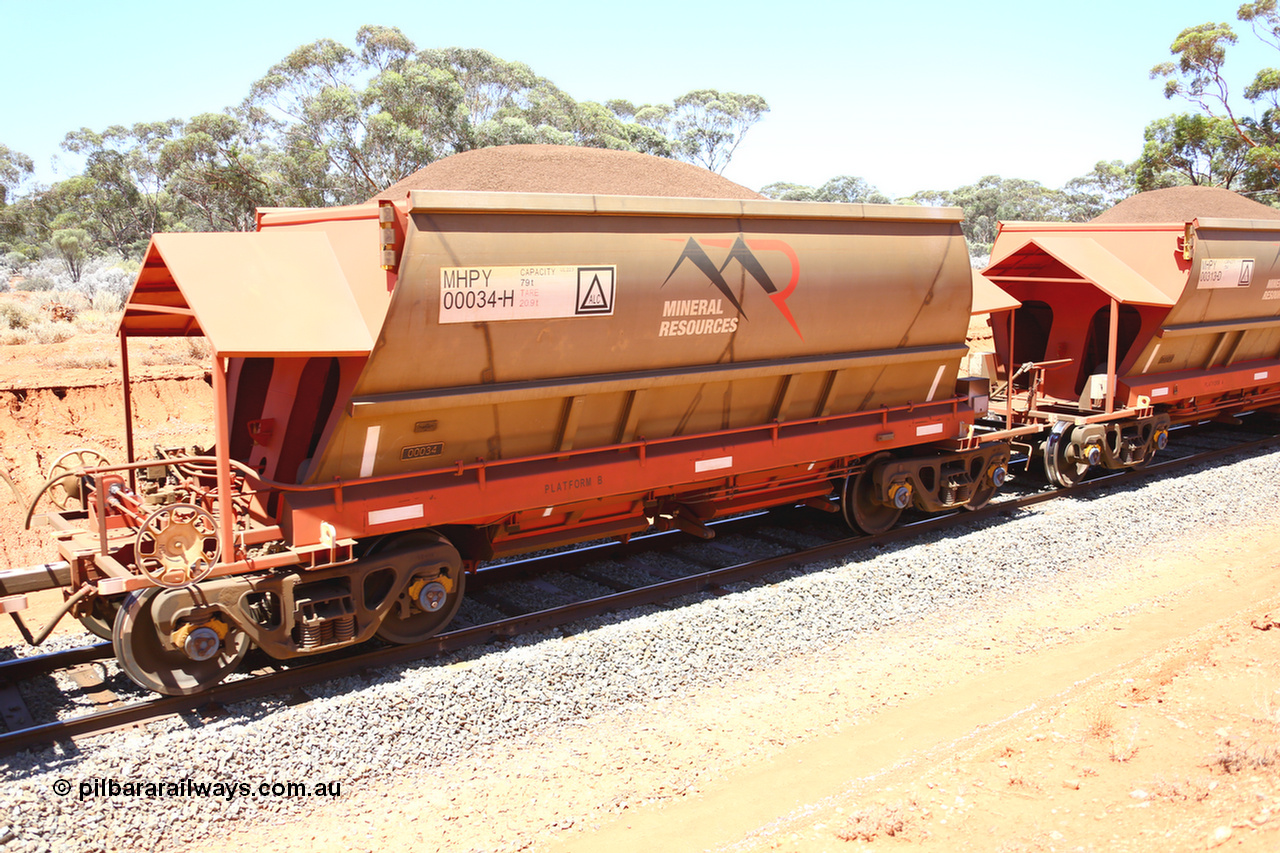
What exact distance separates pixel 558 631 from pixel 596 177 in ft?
69.9

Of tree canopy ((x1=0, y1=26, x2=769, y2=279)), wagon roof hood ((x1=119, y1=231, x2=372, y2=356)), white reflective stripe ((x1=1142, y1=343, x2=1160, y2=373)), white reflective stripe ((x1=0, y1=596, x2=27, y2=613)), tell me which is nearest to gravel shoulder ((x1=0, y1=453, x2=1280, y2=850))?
white reflective stripe ((x1=0, y1=596, x2=27, y2=613))

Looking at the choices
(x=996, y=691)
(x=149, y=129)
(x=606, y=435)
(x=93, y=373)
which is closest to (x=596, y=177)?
(x=93, y=373)

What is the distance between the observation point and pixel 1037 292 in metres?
14.3

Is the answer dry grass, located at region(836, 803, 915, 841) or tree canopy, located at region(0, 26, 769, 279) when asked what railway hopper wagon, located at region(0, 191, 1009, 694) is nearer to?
dry grass, located at region(836, 803, 915, 841)

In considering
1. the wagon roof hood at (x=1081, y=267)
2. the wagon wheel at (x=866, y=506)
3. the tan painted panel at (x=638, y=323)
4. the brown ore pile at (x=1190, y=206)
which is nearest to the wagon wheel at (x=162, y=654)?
the tan painted panel at (x=638, y=323)

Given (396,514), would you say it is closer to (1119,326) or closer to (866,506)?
(866,506)

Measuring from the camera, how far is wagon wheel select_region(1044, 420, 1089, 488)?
42.1 feet

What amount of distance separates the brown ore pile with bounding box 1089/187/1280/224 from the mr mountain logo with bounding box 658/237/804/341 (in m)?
38.6

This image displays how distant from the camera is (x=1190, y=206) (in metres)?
41.6

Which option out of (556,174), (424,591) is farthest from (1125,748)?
(556,174)

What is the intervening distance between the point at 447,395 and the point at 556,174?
2101cm

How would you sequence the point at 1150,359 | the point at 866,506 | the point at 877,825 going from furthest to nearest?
the point at 1150,359
the point at 866,506
the point at 877,825

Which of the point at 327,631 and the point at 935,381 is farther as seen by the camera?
the point at 935,381

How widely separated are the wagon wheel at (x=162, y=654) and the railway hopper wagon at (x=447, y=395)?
0.02 meters
